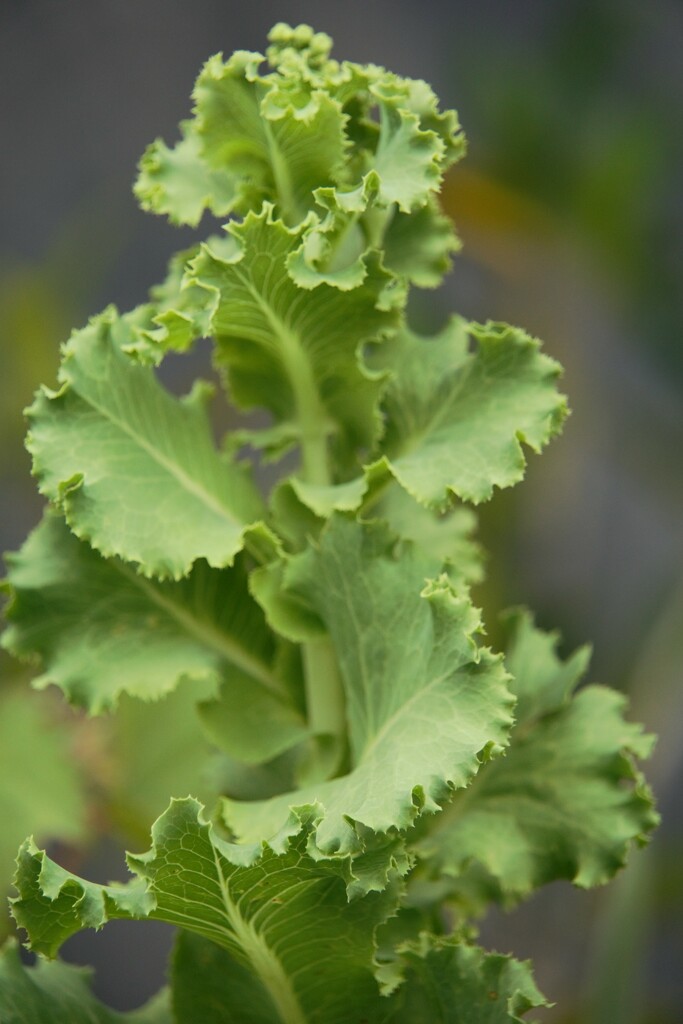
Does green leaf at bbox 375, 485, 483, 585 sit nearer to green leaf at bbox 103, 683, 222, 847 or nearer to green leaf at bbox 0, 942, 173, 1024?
green leaf at bbox 0, 942, 173, 1024

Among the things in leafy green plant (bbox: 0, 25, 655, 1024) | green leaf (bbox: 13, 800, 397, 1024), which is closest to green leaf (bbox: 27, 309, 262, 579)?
leafy green plant (bbox: 0, 25, 655, 1024)

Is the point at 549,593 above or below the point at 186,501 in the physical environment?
above

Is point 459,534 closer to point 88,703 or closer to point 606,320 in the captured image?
point 88,703

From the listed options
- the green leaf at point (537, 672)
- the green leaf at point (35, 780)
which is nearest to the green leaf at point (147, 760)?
the green leaf at point (35, 780)

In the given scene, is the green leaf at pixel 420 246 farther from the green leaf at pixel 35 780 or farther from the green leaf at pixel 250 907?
the green leaf at pixel 35 780

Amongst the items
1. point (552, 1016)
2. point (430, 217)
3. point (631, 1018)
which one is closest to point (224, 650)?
point (430, 217)

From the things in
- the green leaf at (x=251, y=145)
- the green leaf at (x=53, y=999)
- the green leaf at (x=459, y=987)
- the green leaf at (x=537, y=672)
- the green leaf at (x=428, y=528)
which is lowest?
the green leaf at (x=53, y=999)
